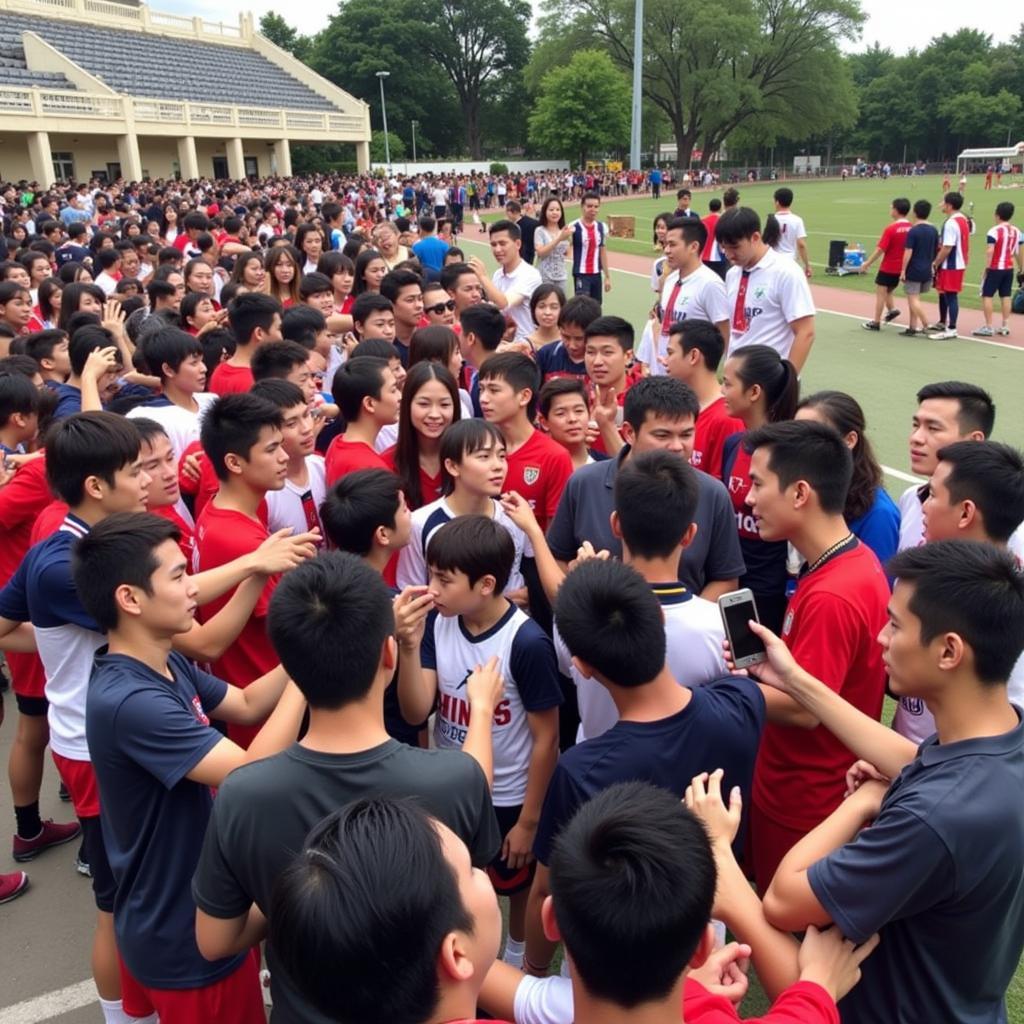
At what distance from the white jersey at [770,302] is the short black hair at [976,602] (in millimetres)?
4718

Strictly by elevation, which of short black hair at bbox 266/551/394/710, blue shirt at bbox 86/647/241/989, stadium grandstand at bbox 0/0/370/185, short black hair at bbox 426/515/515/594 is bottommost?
blue shirt at bbox 86/647/241/989

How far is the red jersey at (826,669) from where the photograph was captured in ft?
8.44

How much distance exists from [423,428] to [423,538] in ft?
2.58

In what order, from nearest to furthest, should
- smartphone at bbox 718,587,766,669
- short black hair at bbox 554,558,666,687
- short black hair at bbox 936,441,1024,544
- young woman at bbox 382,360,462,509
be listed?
short black hair at bbox 554,558,666,687, smartphone at bbox 718,587,766,669, short black hair at bbox 936,441,1024,544, young woman at bbox 382,360,462,509

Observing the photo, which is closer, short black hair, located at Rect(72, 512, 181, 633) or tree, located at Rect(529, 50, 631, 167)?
short black hair, located at Rect(72, 512, 181, 633)

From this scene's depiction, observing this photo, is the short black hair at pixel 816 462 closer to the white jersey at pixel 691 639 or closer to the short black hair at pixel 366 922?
the white jersey at pixel 691 639

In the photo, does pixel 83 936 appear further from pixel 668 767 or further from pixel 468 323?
pixel 468 323

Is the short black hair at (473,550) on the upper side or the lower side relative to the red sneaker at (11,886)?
upper

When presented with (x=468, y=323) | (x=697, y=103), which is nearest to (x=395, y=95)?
(x=697, y=103)

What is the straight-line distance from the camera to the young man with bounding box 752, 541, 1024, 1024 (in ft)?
5.57

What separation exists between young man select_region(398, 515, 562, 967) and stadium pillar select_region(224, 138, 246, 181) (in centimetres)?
4520

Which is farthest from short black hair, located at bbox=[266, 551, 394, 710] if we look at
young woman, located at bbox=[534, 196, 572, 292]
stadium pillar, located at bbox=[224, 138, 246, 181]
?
stadium pillar, located at bbox=[224, 138, 246, 181]

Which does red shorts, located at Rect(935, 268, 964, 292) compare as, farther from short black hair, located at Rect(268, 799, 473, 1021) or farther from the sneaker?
short black hair, located at Rect(268, 799, 473, 1021)

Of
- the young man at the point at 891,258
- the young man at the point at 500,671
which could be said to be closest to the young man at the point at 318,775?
the young man at the point at 500,671
